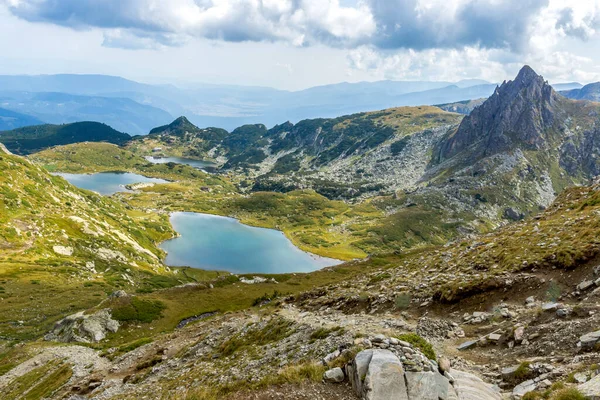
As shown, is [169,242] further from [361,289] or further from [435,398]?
[435,398]

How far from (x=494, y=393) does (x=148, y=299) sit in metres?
70.4

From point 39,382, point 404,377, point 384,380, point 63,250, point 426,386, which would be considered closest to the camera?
point 426,386

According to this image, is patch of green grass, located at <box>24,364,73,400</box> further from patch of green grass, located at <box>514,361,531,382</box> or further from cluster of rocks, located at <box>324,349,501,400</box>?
patch of green grass, located at <box>514,361,531,382</box>

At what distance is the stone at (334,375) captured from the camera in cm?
1706

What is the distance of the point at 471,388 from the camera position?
1566 cm

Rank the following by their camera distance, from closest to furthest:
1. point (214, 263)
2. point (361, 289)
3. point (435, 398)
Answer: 1. point (435, 398)
2. point (361, 289)
3. point (214, 263)

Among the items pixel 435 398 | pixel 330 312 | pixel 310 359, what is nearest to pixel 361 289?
pixel 330 312

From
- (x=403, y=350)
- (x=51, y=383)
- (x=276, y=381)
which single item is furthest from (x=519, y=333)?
(x=51, y=383)

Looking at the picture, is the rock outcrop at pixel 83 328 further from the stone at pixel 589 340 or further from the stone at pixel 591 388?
the stone at pixel 591 388

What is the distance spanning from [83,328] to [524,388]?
205ft

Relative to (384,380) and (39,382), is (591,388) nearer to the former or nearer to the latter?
(384,380)

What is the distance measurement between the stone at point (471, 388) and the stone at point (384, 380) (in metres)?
2.68

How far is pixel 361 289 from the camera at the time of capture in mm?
42844

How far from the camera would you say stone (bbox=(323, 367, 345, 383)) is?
56.0ft
